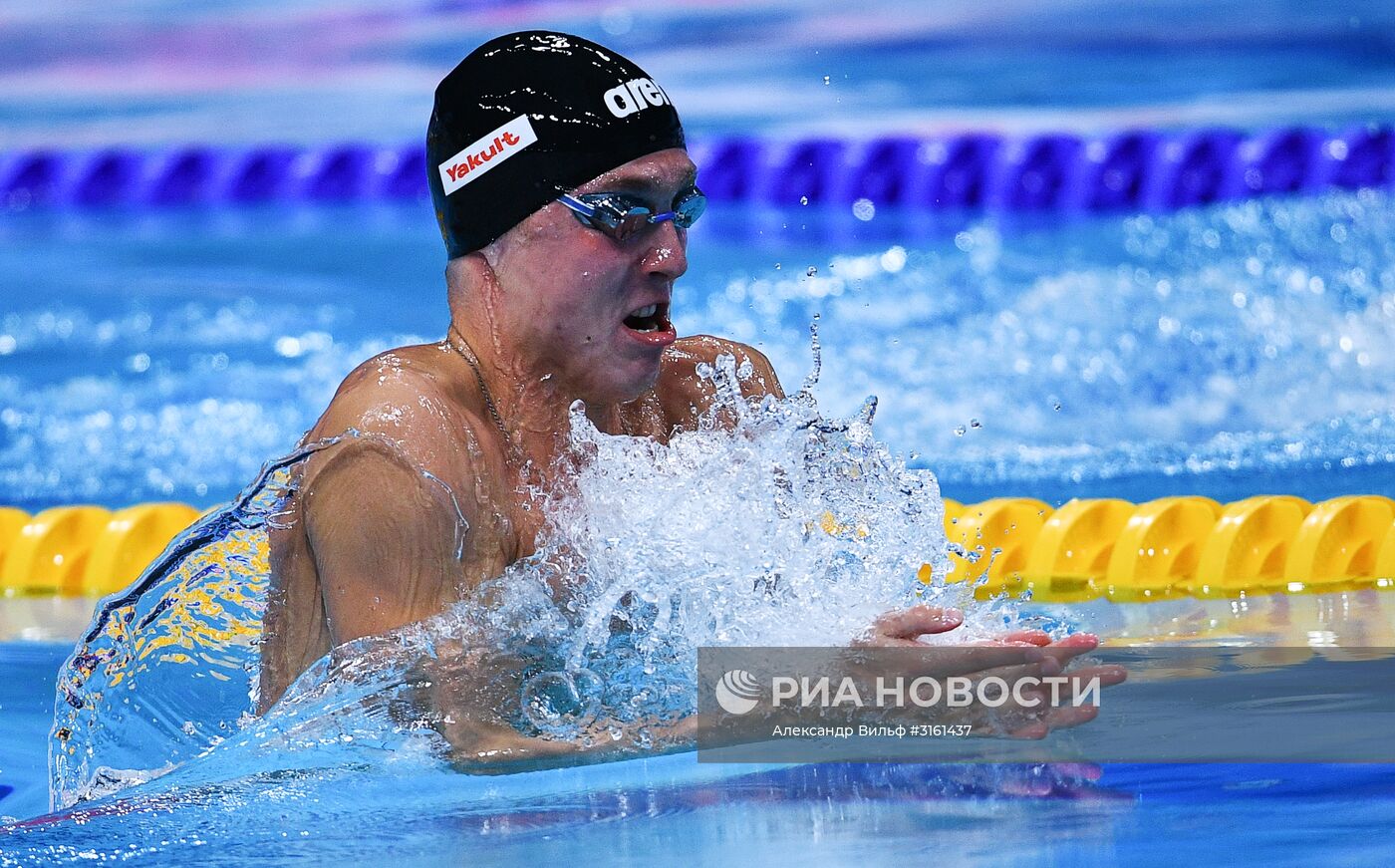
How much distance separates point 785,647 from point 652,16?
887 cm

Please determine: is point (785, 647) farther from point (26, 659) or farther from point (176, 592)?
point (26, 659)

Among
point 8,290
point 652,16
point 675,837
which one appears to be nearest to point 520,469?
point 675,837

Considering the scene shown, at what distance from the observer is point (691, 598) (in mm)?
2148

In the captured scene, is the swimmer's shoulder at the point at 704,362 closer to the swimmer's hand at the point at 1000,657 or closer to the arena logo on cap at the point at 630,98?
the arena logo on cap at the point at 630,98

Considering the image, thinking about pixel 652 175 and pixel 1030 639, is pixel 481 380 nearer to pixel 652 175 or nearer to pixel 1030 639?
pixel 652 175

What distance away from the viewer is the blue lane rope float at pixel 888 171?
8.14 metres

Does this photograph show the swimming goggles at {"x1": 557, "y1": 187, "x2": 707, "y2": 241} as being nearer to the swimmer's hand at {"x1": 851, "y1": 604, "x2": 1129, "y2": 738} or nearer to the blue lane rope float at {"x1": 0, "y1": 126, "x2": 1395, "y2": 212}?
the swimmer's hand at {"x1": 851, "y1": 604, "x2": 1129, "y2": 738}

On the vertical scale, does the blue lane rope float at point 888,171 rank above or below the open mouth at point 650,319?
above

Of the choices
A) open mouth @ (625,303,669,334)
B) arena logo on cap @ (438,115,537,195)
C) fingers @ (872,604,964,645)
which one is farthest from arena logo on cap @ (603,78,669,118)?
fingers @ (872,604,964,645)

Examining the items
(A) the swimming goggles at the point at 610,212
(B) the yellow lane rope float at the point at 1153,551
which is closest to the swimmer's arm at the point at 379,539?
(A) the swimming goggles at the point at 610,212

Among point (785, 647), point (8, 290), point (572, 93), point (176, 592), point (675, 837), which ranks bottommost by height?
point (675, 837)

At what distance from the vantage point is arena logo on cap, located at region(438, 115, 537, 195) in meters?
2.16

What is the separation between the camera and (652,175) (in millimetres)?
2195

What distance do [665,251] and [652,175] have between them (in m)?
0.11
